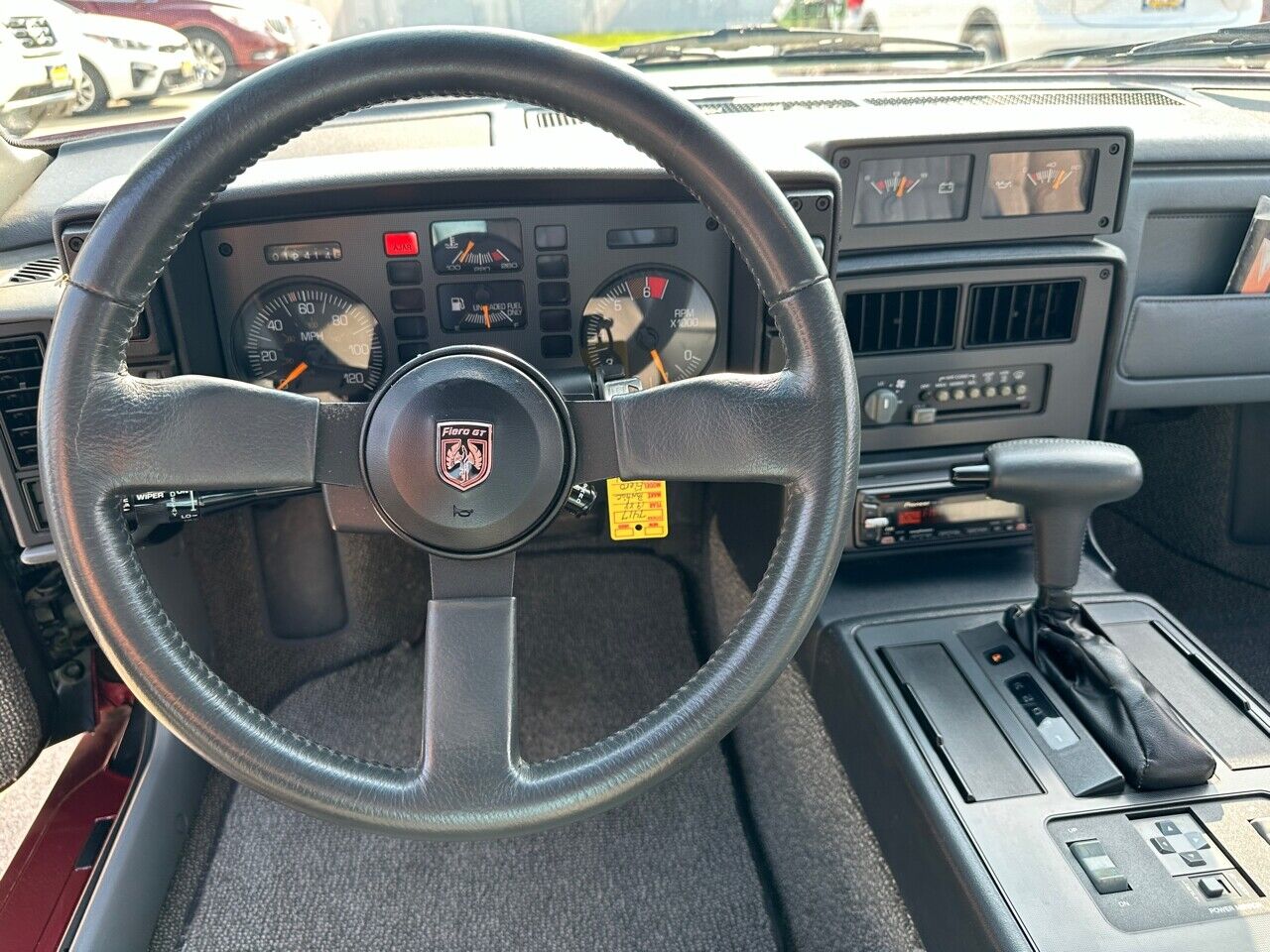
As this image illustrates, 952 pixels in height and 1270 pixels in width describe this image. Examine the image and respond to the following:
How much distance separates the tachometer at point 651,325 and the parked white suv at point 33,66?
3.37ft

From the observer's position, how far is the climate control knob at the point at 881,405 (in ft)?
5.36

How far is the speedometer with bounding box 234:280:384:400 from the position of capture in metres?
1.41

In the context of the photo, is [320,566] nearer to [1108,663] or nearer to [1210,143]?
[1108,663]

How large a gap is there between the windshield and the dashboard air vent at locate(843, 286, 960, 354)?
608 mm

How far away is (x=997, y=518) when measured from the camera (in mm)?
1706

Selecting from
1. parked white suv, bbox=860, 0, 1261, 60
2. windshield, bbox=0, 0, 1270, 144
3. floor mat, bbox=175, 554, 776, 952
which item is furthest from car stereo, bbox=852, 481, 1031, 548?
parked white suv, bbox=860, 0, 1261, 60

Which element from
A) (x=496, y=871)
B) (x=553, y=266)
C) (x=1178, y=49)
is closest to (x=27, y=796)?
(x=496, y=871)

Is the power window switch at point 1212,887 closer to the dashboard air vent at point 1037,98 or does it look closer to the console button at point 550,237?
the console button at point 550,237

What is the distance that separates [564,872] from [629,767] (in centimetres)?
88

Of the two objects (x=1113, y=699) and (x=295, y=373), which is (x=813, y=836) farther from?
(x=295, y=373)

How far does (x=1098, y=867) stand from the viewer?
1.12m

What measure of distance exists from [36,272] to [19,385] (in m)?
0.21

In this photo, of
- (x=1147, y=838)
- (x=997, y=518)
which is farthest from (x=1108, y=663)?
(x=997, y=518)

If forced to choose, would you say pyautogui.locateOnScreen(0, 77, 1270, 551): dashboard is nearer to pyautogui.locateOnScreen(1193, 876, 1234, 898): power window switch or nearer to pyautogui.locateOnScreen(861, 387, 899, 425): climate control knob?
pyautogui.locateOnScreen(861, 387, 899, 425): climate control knob
